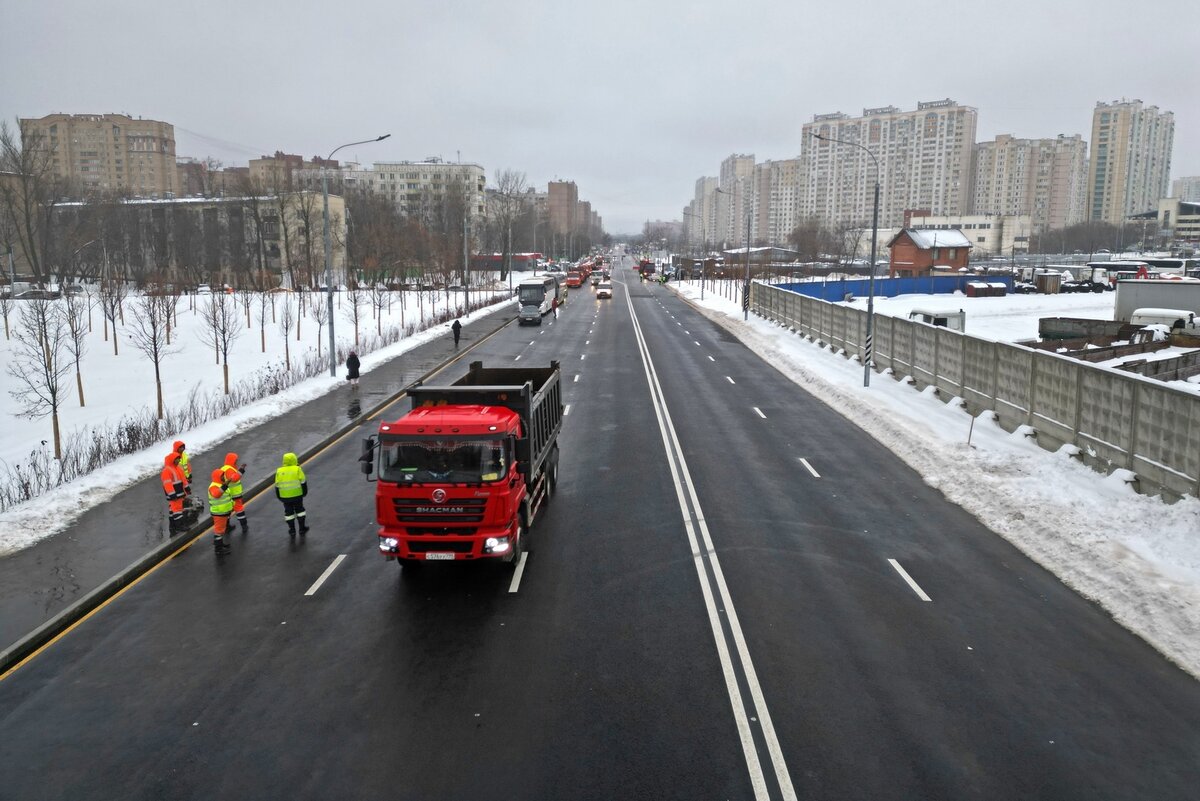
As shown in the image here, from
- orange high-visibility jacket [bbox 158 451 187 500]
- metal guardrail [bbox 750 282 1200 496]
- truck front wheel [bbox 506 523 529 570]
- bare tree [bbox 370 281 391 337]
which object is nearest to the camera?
truck front wheel [bbox 506 523 529 570]

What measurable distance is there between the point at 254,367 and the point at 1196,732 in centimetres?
3749

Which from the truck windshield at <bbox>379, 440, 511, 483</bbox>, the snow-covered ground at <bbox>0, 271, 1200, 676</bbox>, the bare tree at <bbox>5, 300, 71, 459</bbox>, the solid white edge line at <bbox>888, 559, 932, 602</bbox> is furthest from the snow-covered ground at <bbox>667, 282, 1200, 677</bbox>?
the bare tree at <bbox>5, 300, 71, 459</bbox>

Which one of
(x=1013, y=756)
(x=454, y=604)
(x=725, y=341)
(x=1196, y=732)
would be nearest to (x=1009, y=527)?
(x=1196, y=732)

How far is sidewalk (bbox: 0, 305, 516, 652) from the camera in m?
11.0

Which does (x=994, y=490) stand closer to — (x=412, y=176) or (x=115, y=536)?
(x=115, y=536)

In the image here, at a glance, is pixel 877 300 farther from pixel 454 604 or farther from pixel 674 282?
pixel 454 604

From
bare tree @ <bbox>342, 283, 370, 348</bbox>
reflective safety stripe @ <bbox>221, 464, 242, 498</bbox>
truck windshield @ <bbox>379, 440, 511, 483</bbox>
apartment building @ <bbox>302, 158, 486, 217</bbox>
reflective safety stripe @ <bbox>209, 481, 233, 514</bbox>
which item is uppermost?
apartment building @ <bbox>302, 158, 486, 217</bbox>

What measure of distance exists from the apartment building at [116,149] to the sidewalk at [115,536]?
162m

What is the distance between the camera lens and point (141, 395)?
104ft

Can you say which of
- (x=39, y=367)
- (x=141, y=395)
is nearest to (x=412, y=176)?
(x=39, y=367)

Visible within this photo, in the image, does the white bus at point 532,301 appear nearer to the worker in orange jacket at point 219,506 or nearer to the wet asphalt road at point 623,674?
the wet asphalt road at point 623,674

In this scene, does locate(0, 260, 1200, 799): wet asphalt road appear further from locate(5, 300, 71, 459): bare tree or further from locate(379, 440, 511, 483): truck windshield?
locate(5, 300, 71, 459): bare tree

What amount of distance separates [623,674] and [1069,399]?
13.6 metres

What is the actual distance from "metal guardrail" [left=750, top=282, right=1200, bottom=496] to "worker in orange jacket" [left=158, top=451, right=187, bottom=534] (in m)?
17.4
